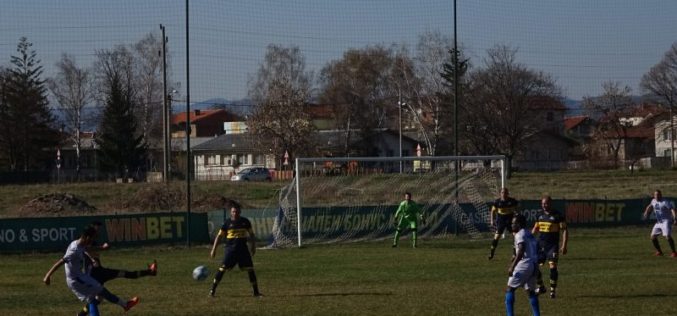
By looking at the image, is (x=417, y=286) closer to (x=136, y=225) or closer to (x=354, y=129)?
(x=136, y=225)

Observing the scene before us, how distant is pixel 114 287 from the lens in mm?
23422

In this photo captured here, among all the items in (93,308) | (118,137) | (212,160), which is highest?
(118,137)

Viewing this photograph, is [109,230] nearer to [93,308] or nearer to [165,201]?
[165,201]

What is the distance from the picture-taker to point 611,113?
325 ft

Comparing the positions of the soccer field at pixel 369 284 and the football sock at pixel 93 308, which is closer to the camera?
the football sock at pixel 93 308

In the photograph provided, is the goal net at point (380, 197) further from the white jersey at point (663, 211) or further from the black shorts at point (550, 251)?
the black shorts at point (550, 251)

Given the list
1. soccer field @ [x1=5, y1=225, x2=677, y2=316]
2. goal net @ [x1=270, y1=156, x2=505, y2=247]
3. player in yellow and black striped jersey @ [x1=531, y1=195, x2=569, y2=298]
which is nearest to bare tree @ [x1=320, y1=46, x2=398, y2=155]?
goal net @ [x1=270, y1=156, x2=505, y2=247]

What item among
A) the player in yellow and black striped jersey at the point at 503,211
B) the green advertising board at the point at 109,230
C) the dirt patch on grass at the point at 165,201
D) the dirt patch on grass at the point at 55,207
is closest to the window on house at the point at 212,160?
the dirt patch on grass at the point at 165,201

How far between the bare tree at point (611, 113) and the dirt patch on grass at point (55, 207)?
61.4 meters

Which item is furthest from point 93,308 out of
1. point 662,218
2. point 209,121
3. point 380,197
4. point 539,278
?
point 209,121

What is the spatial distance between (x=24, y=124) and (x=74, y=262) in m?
72.8

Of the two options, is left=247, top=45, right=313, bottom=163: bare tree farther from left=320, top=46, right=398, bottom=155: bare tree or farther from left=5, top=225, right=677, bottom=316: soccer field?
left=5, top=225, right=677, bottom=316: soccer field

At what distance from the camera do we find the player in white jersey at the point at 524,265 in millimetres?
16297

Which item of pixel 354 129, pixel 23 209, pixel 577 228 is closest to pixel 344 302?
pixel 577 228
